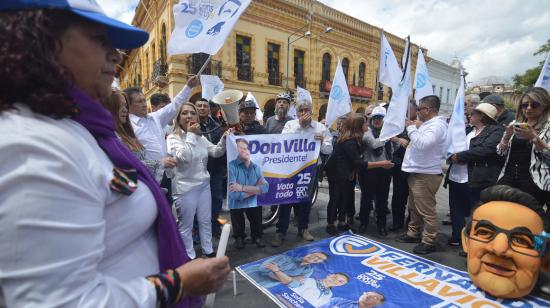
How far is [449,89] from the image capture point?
36.4 m

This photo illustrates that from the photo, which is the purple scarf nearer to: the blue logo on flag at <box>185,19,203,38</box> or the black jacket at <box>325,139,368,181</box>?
the blue logo on flag at <box>185,19,203,38</box>

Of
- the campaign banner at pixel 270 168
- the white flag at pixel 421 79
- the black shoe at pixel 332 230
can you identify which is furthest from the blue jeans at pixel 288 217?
the white flag at pixel 421 79

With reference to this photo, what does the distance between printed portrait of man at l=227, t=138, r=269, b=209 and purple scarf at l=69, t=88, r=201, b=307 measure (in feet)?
8.66

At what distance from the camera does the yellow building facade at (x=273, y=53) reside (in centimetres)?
1677

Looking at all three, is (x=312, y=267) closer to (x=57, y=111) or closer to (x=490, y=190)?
(x=490, y=190)

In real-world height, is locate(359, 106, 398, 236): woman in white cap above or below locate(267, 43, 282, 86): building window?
below

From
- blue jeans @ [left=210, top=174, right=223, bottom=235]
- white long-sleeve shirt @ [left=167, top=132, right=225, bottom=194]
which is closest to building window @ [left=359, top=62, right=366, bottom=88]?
blue jeans @ [left=210, top=174, right=223, bottom=235]

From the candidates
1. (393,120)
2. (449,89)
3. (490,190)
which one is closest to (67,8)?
(490,190)

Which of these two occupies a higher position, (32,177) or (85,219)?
(32,177)

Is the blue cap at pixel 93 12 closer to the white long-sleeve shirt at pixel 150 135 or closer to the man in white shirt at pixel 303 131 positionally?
the white long-sleeve shirt at pixel 150 135

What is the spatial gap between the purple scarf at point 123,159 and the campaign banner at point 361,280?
6.46 feet

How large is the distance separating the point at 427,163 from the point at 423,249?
3.74ft

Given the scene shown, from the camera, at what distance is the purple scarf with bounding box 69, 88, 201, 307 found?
32.7 inches

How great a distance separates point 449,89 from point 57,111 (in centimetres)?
4269
